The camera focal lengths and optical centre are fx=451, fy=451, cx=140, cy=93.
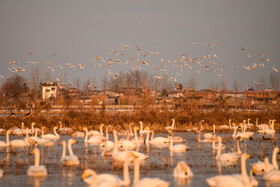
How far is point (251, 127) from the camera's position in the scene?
110ft

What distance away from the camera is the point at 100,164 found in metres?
15.3

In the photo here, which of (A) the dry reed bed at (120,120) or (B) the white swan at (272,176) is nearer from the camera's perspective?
(B) the white swan at (272,176)

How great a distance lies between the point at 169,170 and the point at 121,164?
203 centimetres

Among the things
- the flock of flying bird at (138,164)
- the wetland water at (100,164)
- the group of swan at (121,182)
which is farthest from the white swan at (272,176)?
the group of swan at (121,182)

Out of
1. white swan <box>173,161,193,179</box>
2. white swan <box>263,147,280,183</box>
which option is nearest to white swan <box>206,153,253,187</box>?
white swan <box>263,147,280,183</box>

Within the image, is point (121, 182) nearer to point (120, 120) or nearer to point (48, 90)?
point (120, 120)

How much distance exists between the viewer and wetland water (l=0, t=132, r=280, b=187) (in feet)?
41.1

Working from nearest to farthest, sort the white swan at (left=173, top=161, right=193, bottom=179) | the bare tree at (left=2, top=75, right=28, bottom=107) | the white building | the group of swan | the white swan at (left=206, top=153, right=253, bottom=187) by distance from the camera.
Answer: the group of swan → the white swan at (left=206, top=153, right=253, bottom=187) → the white swan at (left=173, top=161, right=193, bottom=179) → the white building → the bare tree at (left=2, top=75, right=28, bottom=107)

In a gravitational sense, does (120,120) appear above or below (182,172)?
above

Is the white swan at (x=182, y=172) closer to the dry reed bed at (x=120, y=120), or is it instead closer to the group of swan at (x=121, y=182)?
the group of swan at (x=121, y=182)

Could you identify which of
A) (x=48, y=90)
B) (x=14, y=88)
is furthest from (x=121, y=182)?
(x=14, y=88)

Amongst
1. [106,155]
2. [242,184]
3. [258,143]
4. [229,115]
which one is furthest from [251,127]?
[242,184]

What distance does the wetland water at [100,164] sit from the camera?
12517 millimetres

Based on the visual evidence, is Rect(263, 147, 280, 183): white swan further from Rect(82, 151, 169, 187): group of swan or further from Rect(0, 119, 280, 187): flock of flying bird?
Rect(82, 151, 169, 187): group of swan
